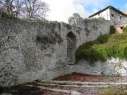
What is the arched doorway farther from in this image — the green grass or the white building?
the white building

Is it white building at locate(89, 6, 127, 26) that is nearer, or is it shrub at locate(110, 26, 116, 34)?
shrub at locate(110, 26, 116, 34)

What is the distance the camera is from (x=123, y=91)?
10.7m

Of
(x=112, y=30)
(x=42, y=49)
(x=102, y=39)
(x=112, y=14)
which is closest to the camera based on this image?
(x=42, y=49)

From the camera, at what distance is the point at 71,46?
20.1 metres

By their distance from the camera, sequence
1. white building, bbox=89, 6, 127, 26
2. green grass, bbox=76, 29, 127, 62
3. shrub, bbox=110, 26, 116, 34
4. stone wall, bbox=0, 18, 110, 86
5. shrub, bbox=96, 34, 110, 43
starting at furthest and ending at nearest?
white building, bbox=89, 6, 127, 26, shrub, bbox=110, 26, 116, 34, shrub, bbox=96, 34, 110, 43, green grass, bbox=76, 29, 127, 62, stone wall, bbox=0, 18, 110, 86

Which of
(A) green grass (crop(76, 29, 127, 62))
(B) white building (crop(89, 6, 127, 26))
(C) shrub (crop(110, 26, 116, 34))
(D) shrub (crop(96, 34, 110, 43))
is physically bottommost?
(A) green grass (crop(76, 29, 127, 62))

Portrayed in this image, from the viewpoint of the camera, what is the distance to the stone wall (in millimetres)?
14039

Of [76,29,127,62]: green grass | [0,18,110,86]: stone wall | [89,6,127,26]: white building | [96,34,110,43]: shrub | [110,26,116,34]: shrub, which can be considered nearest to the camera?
[0,18,110,86]: stone wall

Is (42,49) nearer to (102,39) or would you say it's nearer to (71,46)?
(71,46)

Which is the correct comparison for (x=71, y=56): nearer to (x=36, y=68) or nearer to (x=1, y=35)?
(x=36, y=68)

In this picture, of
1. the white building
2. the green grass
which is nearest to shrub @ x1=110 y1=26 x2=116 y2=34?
the green grass

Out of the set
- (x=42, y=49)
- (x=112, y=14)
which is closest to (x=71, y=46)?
(x=42, y=49)

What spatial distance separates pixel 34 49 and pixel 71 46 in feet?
15.8

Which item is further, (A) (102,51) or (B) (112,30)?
(B) (112,30)
